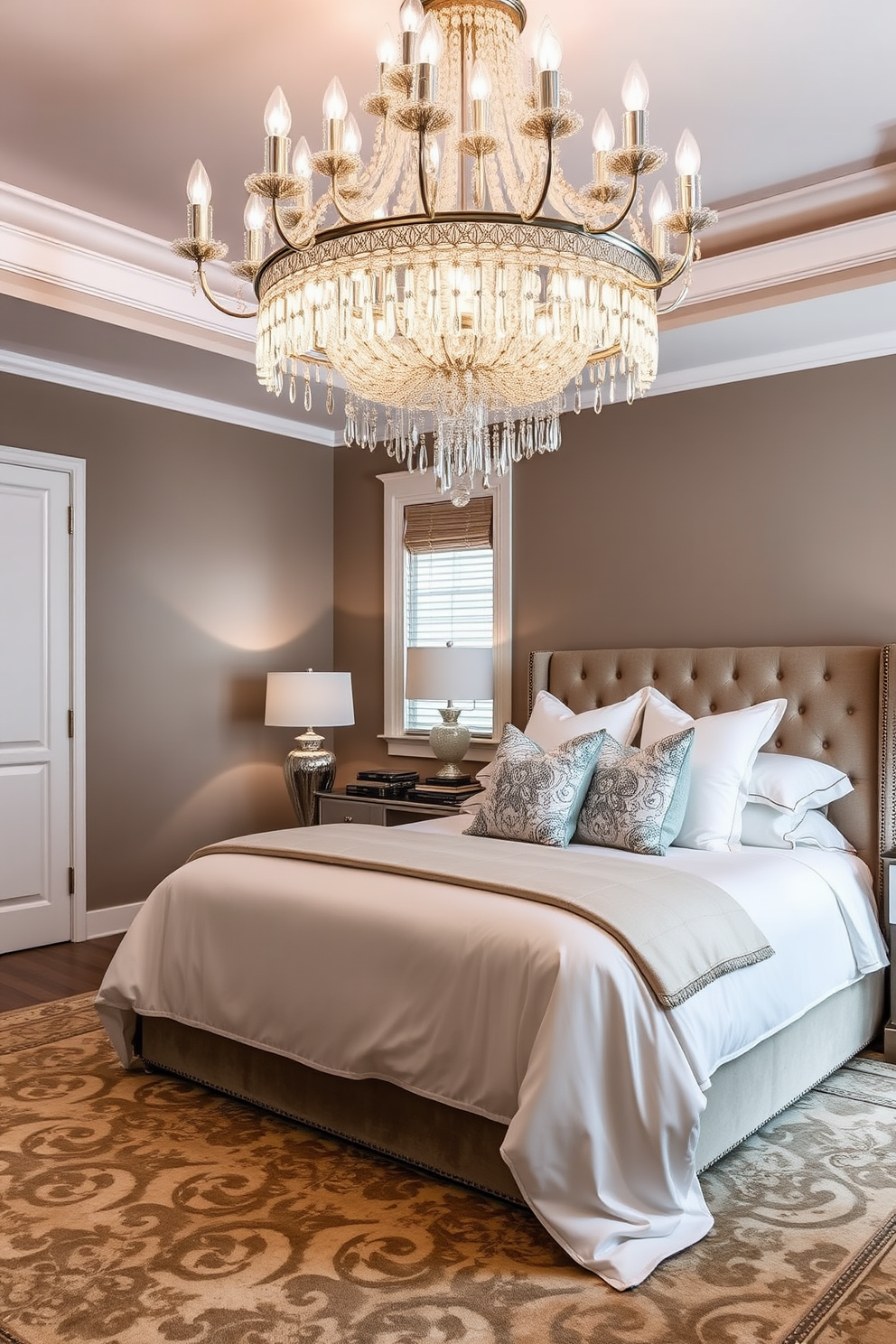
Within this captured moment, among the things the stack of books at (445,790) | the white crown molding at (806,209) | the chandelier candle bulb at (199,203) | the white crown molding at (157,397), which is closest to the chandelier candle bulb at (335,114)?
the chandelier candle bulb at (199,203)

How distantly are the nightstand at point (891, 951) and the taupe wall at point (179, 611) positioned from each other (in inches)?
133

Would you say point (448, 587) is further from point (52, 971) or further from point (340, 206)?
point (340, 206)

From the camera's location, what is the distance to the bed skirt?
2.64 meters

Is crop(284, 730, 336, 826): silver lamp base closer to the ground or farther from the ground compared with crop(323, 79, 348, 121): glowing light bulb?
closer to the ground

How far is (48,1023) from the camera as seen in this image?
3.92 m

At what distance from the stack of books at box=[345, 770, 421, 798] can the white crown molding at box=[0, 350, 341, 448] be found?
2.02 meters

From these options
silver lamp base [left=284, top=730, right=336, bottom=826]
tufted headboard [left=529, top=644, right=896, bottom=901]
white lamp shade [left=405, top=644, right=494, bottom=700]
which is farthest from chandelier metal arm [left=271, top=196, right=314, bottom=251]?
silver lamp base [left=284, top=730, right=336, bottom=826]

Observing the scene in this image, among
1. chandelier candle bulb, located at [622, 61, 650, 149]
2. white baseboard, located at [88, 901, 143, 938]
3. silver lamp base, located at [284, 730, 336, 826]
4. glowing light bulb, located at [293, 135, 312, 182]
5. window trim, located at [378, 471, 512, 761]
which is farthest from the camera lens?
window trim, located at [378, 471, 512, 761]

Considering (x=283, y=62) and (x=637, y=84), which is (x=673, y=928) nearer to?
(x=637, y=84)

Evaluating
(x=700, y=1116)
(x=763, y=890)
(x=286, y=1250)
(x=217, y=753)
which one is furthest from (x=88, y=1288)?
(x=217, y=753)

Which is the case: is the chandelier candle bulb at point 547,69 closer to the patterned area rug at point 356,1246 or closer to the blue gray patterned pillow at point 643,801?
the blue gray patterned pillow at point 643,801

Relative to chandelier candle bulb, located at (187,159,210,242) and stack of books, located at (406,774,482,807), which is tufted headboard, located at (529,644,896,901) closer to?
stack of books, located at (406,774,482,807)

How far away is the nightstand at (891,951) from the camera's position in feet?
12.1

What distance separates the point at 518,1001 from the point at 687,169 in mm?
1909
